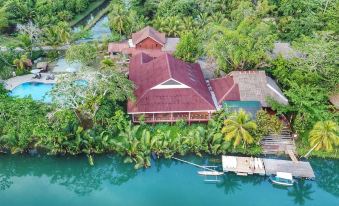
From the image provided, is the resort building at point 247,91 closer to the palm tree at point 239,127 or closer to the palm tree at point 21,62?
the palm tree at point 239,127

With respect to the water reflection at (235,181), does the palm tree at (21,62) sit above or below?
above

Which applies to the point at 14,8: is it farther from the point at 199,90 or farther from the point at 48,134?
the point at 199,90

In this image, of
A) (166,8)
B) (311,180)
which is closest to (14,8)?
(166,8)

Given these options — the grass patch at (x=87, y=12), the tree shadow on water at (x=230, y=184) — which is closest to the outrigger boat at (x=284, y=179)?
the tree shadow on water at (x=230, y=184)

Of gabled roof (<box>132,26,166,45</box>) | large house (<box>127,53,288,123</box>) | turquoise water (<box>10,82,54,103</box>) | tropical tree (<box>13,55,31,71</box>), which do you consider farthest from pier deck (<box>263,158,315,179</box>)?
tropical tree (<box>13,55,31,71</box>)

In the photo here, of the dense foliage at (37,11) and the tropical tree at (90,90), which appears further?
the dense foliage at (37,11)

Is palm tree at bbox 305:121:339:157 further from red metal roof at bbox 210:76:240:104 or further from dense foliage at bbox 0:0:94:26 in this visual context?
dense foliage at bbox 0:0:94:26
